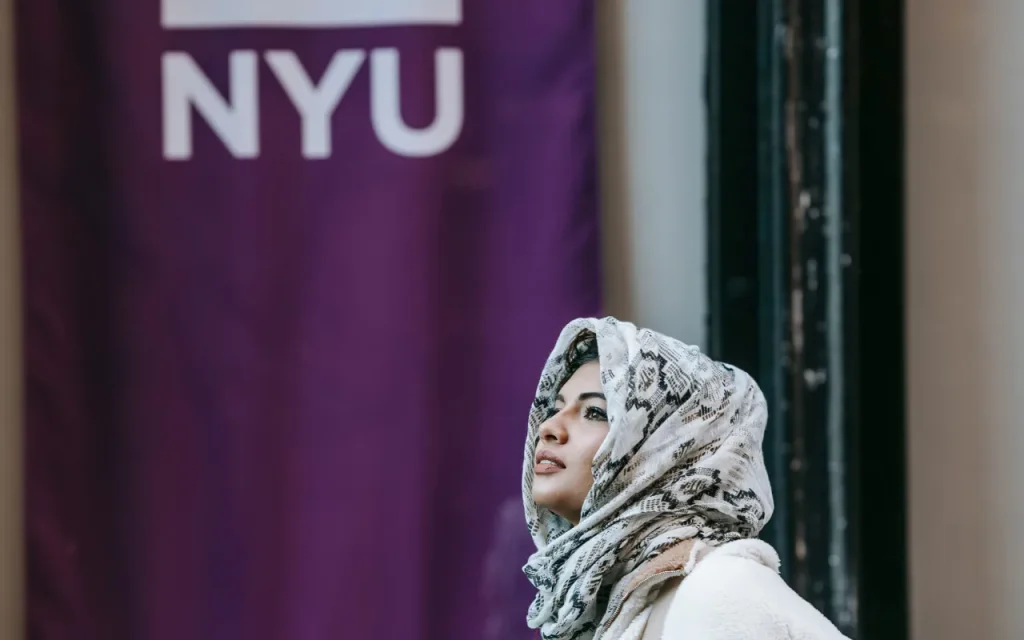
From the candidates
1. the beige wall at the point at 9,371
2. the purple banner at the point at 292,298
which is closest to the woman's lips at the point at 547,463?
the purple banner at the point at 292,298

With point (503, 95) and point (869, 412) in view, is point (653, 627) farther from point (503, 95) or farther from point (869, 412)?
point (503, 95)

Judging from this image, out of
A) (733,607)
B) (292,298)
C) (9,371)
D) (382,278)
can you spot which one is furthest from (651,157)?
(9,371)

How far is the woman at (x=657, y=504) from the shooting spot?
122cm

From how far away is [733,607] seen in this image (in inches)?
46.9

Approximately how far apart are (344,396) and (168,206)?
0.47 m

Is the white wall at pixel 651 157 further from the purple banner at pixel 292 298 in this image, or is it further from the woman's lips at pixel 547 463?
the woman's lips at pixel 547 463

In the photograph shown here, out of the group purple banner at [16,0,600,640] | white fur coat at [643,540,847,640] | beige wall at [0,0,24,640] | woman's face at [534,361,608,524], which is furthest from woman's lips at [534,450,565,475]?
beige wall at [0,0,24,640]

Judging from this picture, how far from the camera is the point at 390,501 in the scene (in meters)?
2.08

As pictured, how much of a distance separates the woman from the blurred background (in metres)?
0.62

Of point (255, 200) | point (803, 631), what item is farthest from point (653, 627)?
point (255, 200)

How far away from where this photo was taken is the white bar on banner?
208cm

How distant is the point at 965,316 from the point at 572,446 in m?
0.94

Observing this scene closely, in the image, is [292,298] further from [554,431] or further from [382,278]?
[554,431]

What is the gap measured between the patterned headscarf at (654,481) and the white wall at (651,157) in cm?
70
